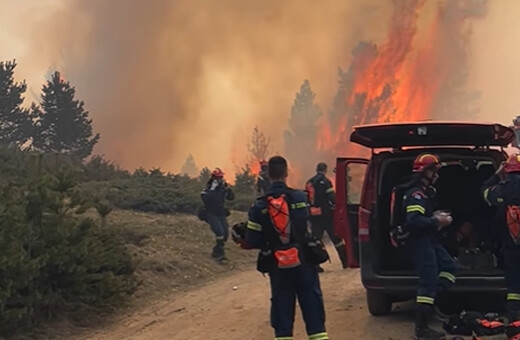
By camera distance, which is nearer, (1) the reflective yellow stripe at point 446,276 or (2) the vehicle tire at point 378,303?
(1) the reflective yellow stripe at point 446,276

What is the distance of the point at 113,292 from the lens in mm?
9422

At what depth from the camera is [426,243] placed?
645 cm

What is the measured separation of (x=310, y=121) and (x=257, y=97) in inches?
164

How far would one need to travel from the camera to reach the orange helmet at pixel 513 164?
20.6ft

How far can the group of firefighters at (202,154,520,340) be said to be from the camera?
5.71 metres

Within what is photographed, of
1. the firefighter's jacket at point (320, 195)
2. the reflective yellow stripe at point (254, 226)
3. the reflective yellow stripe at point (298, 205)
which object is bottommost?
the reflective yellow stripe at point (254, 226)

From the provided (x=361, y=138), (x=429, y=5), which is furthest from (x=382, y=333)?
(x=429, y=5)

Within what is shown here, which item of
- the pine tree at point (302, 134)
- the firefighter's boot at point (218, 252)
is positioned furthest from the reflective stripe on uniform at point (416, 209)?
the pine tree at point (302, 134)

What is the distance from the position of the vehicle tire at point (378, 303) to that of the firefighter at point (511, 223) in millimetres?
1438

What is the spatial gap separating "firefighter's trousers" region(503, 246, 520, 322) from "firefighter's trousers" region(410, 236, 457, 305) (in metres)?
0.49

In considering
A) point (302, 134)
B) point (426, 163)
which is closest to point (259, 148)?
point (302, 134)

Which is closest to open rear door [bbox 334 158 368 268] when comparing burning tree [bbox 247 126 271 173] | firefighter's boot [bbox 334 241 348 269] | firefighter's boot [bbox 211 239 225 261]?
firefighter's boot [bbox 334 241 348 269]

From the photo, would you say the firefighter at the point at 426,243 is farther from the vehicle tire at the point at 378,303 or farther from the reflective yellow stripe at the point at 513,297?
the vehicle tire at the point at 378,303

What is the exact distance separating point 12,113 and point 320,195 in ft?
110
